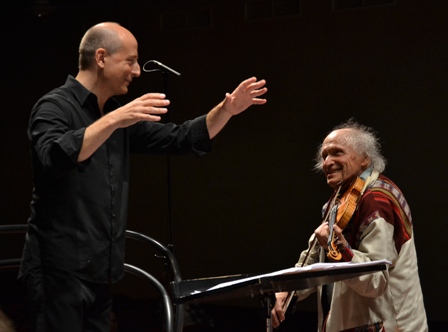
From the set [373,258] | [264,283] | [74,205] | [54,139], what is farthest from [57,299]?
[373,258]

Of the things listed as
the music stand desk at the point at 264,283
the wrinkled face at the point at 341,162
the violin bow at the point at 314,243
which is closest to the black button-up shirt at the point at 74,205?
the music stand desk at the point at 264,283

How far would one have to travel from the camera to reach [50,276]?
2.30 meters

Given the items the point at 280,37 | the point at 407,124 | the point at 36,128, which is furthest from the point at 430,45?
the point at 36,128

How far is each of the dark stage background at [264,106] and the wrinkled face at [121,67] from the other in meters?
3.96

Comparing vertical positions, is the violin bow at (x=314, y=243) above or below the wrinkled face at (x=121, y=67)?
below

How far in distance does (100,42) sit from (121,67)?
0.37ft

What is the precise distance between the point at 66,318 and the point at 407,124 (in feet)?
14.2

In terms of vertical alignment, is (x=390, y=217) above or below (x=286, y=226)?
above

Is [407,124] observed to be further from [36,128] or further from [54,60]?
[36,128]

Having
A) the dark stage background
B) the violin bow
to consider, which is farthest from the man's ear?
the dark stage background

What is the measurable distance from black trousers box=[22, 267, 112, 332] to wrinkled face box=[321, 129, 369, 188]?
1.46 metres

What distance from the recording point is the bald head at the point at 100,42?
2480 millimetres

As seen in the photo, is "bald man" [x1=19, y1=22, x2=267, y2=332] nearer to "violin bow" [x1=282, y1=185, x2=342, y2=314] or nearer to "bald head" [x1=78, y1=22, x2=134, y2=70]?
"bald head" [x1=78, y1=22, x2=134, y2=70]

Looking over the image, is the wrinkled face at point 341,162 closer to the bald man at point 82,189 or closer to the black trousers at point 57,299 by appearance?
the bald man at point 82,189
